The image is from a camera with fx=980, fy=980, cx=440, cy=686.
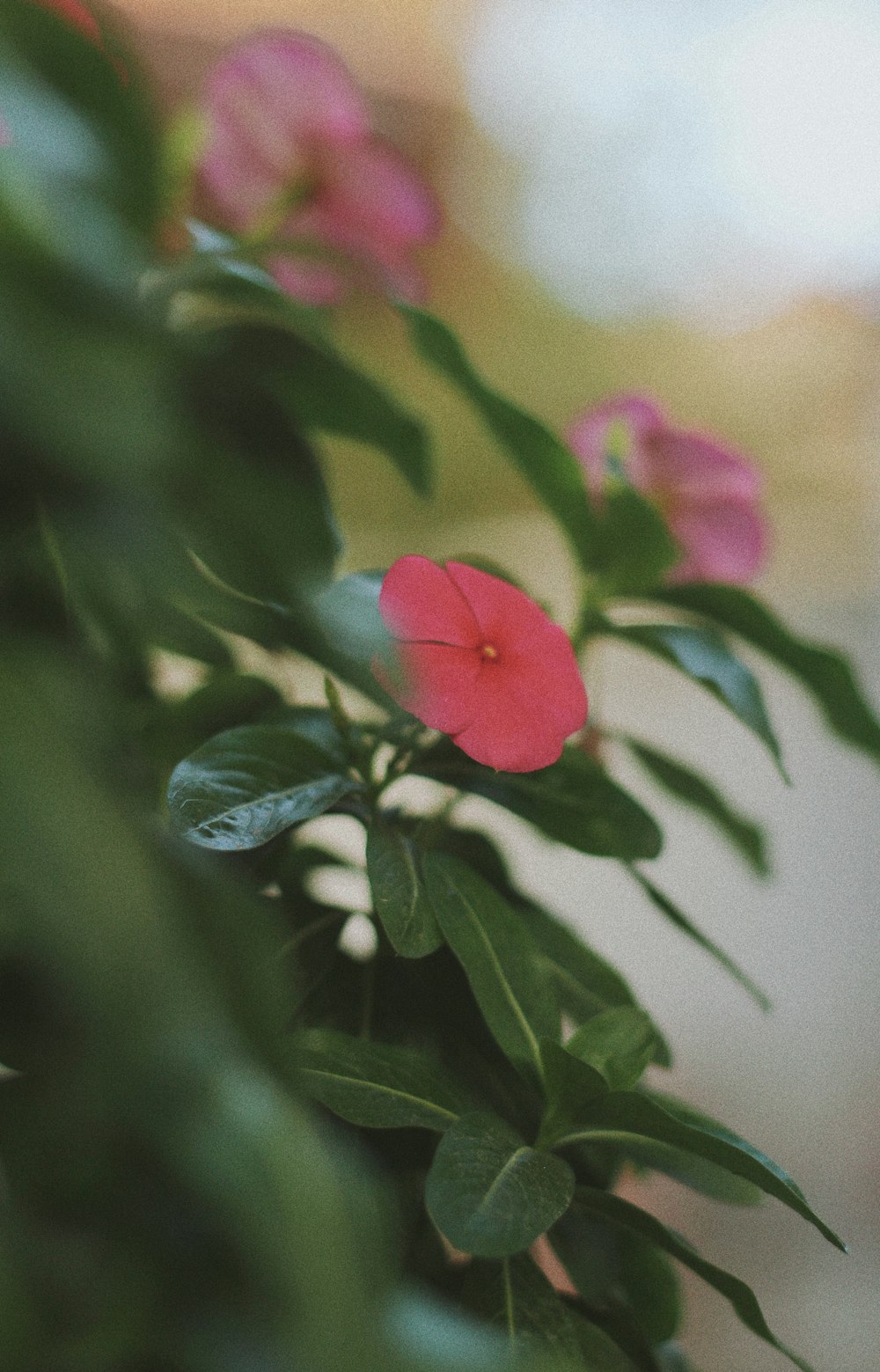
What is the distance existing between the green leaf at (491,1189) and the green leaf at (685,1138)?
0.10ft

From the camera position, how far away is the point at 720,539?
0.69 meters

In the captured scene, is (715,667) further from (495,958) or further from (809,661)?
(495,958)

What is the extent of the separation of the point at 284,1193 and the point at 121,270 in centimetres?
23

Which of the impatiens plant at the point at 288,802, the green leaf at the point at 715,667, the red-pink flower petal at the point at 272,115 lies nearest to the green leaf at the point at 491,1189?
the impatiens plant at the point at 288,802

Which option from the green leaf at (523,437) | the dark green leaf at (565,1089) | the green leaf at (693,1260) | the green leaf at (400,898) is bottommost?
the green leaf at (693,1260)

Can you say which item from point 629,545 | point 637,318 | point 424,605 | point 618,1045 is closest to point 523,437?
point 629,545

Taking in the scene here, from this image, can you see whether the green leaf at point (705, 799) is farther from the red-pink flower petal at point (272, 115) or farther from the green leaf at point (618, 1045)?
the red-pink flower petal at point (272, 115)

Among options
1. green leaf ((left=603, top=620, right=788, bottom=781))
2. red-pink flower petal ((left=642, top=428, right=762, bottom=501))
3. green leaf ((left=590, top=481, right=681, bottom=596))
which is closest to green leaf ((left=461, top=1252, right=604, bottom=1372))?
green leaf ((left=603, top=620, right=788, bottom=781))

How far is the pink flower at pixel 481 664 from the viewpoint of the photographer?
37cm

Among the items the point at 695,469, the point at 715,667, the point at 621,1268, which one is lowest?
the point at 621,1268

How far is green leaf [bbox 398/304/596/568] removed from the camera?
0.51 metres

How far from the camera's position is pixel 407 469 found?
0.57m

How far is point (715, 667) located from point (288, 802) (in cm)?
23

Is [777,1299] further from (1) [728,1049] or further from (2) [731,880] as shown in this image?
(2) [731,880]
